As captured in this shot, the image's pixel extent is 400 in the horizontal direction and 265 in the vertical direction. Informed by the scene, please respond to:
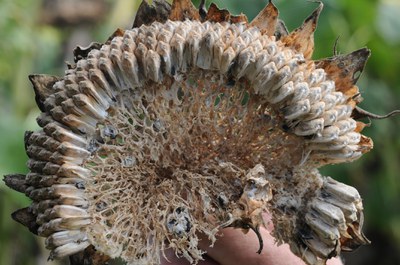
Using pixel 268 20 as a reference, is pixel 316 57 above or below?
above

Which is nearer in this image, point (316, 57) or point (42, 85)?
point (42, 85)

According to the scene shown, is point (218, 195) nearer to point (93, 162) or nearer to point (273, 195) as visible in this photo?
point (273, 195)

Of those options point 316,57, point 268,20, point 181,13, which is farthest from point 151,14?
point 316,57

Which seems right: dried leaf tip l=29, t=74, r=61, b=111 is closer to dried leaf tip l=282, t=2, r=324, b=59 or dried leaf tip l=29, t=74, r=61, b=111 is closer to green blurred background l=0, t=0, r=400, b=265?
dried leaf tip l=282, t=2, r=324, b=59

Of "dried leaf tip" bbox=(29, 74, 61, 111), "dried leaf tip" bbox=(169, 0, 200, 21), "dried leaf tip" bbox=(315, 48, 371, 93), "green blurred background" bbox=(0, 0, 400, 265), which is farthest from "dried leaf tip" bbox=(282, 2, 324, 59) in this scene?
"green blurred background" bbox=(0, 0, 400, 265)

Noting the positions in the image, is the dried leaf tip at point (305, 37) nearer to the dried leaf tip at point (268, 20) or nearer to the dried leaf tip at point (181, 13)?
the dried leaf tip at point (268, 20)

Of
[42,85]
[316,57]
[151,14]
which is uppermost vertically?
[316,57]

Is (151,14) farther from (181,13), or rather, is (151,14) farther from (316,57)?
(316,57)

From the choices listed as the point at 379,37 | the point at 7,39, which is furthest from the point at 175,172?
the point at 379,37
